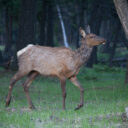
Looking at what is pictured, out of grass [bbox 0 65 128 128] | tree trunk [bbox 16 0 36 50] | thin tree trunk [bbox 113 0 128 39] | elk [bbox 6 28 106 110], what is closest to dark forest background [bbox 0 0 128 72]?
tree trunk [bbox 16 0 36 50]

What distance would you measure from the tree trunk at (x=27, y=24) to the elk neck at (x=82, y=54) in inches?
300

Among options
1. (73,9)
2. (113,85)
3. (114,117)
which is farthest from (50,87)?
(73,9)

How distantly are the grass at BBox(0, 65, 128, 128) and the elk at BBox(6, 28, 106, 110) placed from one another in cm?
72

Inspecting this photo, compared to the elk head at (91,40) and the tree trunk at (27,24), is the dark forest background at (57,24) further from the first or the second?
the elk head at (91,40)

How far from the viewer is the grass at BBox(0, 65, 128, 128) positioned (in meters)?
7.91

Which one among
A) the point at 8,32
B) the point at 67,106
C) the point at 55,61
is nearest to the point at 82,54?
the point at 55,61

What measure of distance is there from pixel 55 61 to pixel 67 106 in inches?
49.1

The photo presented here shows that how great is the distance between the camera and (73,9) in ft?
116

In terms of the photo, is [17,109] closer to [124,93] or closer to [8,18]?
[124,93]

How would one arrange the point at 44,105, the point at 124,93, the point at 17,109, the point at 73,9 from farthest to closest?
the point at 73,9 < the point at 124,93 < the point at 44,105 < the point at 17,109

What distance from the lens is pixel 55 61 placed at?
10.8 meters

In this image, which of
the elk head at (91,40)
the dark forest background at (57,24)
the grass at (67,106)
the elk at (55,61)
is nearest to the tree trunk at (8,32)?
the dark forest background at (57,24)

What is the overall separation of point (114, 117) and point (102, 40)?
9.87 feet

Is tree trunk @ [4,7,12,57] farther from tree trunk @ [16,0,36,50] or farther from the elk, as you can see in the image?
the elk
